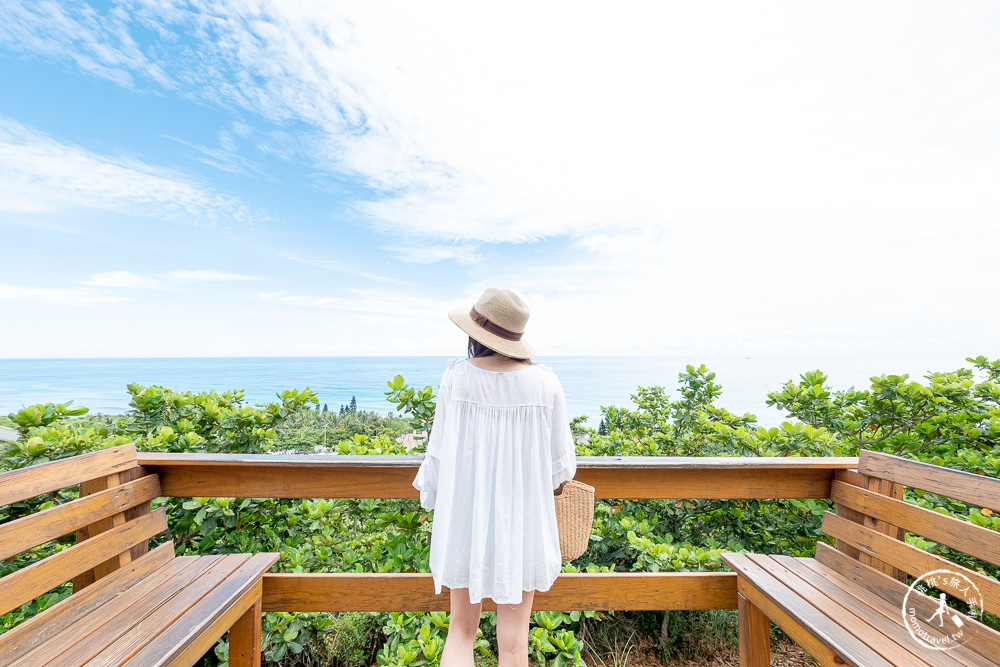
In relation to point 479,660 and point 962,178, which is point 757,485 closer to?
point 479,660

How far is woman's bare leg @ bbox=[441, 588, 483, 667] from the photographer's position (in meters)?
1.45

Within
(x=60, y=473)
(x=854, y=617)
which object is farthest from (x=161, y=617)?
(x=854, y=617)

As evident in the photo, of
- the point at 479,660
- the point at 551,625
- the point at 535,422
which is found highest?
the point at 535,422

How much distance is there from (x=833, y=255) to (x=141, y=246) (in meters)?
31.1

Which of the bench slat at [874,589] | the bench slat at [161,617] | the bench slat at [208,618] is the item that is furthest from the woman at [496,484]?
Result: the bench slat at [874,589]

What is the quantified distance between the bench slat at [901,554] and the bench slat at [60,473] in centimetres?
284

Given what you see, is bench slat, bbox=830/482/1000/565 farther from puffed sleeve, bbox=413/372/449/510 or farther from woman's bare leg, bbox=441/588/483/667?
puffed sleeve, bbox=413/372/449/510

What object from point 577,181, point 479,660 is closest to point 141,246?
point 577,181

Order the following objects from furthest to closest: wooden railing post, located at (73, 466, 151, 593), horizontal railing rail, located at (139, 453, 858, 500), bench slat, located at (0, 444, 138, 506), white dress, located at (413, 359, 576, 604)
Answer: horizontal railing rail, located at (139, 453, 858, 500) < wooden railing post, located at (73, 466, 151, 593) < white dress, located at (413, 359, 576, 604) < bench slat, located at (0, 444, 138, 506)

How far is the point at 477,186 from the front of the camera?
1189 cm

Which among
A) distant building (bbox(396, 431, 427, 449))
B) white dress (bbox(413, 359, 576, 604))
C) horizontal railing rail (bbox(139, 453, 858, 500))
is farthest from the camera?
distant building (bbox(396, 431, 427, 449))

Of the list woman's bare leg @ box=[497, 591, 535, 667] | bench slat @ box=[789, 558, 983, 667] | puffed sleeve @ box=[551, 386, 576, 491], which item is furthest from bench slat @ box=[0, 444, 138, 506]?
bench slat @ box=[789, 558, 983, 667]

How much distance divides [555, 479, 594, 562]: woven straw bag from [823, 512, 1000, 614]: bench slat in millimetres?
1109

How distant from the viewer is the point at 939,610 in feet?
4.29
